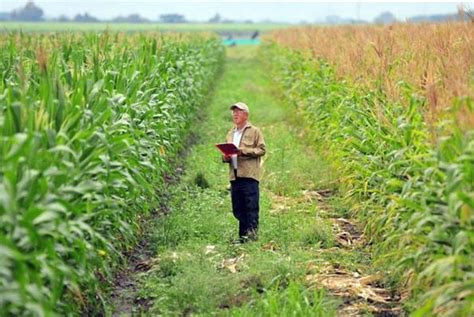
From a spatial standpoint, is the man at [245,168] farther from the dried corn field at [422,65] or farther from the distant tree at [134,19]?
the distant tree at [134,19]

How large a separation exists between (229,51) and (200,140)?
3560 cm

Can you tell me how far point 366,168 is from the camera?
830cm

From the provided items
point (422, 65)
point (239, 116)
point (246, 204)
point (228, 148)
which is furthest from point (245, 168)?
point (422, 65)

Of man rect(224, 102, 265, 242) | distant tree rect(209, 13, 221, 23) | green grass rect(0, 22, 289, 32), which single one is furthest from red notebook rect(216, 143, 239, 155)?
distant tree rect(209, 13, 221, 23)

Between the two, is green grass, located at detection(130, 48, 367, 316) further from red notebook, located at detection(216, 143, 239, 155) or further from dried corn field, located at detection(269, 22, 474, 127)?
dried corn field, located at detection(269, 22, 474, 127)

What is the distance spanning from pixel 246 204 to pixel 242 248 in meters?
0.52

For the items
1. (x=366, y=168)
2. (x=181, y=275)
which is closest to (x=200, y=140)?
(x=366, y=168)

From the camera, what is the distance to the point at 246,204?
27.4ft

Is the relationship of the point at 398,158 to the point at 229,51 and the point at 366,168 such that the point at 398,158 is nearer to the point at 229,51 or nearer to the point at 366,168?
the point at 366,168

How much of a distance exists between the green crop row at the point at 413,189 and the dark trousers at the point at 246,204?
1.06 meters

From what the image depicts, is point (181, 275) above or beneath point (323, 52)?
beneath

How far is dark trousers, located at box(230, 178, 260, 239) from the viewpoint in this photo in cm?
830

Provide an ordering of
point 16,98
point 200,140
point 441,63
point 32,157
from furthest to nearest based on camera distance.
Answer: point 200,140 → point 441,63 → point 16,98 → point 32,157

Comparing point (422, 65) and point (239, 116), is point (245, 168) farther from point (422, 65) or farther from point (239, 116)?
point (422, 65)
